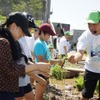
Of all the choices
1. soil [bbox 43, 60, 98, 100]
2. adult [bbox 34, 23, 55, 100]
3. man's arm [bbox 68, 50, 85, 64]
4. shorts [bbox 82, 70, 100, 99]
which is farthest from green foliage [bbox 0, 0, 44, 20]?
man's arm [bbox 68, 50, 85, 64]

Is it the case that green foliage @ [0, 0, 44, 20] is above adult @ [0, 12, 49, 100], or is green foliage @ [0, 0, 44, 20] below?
above

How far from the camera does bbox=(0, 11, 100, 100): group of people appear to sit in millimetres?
2845

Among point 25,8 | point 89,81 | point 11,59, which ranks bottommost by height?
point 89,81

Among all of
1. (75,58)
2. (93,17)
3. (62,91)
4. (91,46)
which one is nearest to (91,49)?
(91,46)

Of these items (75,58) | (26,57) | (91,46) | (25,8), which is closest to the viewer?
(26,57)

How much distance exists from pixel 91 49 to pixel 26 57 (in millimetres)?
1390

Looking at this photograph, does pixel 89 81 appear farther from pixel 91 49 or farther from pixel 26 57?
pixel 26 57

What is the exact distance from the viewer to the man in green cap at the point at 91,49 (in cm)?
470

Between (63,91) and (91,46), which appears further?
(63,91)

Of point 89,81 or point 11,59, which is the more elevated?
point 11,59

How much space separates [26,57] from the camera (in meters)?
3.83

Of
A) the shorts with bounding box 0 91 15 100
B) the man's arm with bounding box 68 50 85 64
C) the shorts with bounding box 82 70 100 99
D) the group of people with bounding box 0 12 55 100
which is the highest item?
the group of people with bounding box 0 12 55 100

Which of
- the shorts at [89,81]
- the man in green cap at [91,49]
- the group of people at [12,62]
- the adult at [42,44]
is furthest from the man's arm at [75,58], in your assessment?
the group of people at [12,62]

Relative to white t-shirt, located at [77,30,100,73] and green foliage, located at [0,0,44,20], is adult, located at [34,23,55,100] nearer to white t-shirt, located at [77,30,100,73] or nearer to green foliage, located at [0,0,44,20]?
white t-shirt, located at [77,30,100,73]
